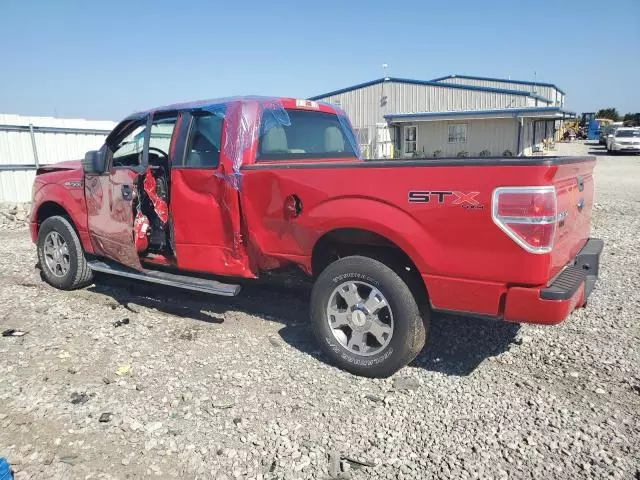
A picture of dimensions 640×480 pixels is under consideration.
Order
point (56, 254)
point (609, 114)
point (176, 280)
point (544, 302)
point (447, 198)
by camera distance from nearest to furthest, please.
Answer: point (544, 302)
point (447, 198)
point (176, 280)
point (56, 254)
point (609, 114)

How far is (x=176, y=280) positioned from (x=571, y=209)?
3427 millimetres

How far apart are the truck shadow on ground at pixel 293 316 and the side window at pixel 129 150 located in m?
1.54

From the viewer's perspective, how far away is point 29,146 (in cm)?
1448

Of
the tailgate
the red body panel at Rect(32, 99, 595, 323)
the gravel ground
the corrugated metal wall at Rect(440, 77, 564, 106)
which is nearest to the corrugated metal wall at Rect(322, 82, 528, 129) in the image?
the corrugated metal wall at Rect(440, 77, 564, 106)

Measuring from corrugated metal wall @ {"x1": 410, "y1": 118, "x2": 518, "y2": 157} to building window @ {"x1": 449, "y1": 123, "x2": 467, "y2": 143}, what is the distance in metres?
0.18

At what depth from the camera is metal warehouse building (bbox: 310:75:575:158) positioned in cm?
2953

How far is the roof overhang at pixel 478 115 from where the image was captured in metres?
26.4

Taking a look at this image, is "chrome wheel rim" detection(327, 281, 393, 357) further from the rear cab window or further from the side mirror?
the side mirror

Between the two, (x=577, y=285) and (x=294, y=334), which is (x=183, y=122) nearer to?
(x=294, y=334)

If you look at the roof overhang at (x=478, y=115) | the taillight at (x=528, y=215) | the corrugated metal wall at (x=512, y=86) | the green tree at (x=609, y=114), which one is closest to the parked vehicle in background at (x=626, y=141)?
the corrugated metal wall at (x=512, y=86)

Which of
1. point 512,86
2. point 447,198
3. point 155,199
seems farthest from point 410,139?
point 447,198

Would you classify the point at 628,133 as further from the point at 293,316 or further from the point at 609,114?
the point at 609,114

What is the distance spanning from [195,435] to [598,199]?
1345 cm

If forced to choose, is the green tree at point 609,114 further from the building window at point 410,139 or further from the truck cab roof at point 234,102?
the truck cab roof at point 234,102
